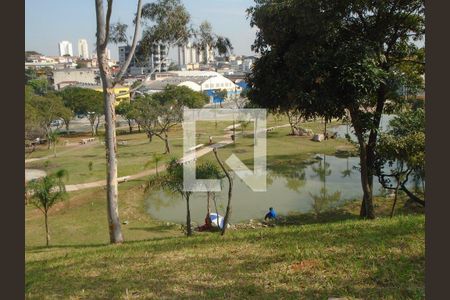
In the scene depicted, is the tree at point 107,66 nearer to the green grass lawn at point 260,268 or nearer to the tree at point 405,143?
the green grass lawn at point 260,268

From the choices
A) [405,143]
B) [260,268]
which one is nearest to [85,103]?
[405,143]

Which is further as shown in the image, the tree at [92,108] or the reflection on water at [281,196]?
the tree at [92,108]

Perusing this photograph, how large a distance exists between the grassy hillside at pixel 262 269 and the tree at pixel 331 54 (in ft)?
9.49

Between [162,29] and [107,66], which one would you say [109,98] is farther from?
[162,29]

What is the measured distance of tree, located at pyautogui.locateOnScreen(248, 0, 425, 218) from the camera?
8.34 meters

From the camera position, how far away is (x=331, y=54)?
27.9 ft

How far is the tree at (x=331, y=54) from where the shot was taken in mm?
8336

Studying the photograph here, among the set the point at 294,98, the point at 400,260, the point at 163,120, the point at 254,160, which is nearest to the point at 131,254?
the point at 400,260

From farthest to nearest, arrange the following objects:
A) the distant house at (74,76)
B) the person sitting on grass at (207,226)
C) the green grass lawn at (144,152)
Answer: the distant house at (74,76)
the green grass lawn at (144,152)
the person sitting on grass at (207,226)

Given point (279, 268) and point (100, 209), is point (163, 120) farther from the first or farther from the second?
point (279, 268)

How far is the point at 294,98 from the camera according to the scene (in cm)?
893

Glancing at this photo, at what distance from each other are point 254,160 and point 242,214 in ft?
31.7

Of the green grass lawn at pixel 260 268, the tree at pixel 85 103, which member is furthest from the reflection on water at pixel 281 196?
the tree at pixel 85 103

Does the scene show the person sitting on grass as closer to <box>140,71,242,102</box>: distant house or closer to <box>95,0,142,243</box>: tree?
<box>95,0,142,243</box>: tree
